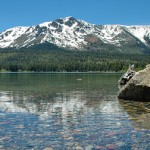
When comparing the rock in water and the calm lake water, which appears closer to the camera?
the calm lake water

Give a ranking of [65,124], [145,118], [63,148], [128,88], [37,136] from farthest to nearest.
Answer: [128,88]
[145,118]
[65,124]
[37,136]
[63,148]

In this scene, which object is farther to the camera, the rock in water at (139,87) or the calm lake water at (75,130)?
the rock in water at (139,87)

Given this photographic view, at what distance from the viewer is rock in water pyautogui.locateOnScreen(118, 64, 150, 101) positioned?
120 ft

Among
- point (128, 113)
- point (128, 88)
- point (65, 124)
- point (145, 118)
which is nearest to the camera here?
point (65, 124)

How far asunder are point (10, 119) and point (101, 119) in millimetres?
7083

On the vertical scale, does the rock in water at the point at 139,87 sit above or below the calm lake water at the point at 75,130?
above

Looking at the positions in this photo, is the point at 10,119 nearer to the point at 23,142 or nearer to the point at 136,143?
the point at 23,142

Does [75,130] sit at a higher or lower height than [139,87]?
lower

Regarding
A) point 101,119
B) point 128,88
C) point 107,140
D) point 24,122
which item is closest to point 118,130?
point 107,140

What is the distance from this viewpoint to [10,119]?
82.3 feet

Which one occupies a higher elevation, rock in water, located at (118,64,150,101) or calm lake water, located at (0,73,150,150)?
rock in water, located at (118,64,150,101)

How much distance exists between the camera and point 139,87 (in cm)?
3756

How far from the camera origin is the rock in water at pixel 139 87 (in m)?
36.6

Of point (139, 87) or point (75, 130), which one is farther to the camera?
point (139, 87)
